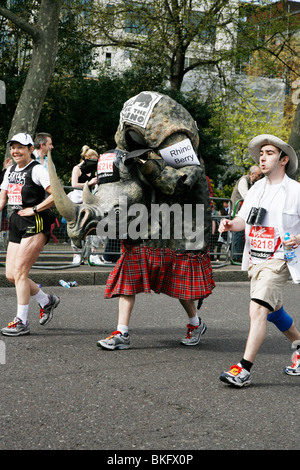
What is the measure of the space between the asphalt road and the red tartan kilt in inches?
20.0

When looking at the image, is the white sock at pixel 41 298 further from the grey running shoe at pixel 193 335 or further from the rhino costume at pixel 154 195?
the grey running shoe at pixel 193 335

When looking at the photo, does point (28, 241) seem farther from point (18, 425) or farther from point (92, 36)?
point (92, 36)

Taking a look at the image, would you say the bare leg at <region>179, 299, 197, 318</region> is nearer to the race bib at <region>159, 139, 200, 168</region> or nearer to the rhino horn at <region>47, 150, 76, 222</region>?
the race bib at <region>159, 139, 200, 168</region>

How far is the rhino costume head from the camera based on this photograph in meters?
4.90

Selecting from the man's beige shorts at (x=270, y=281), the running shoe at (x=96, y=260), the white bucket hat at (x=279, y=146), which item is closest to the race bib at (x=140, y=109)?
the white bucket hat at (x=279, y=146)

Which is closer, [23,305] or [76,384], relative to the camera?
[76,384]

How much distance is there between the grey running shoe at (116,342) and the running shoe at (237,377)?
4.07ft

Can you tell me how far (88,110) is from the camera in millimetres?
25766

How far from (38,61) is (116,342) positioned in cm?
998

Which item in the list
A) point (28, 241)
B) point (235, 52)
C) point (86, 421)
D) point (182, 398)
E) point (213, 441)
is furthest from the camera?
point (235, 52)

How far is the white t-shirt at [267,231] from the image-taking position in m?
4.46

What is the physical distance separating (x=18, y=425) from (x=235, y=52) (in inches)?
840

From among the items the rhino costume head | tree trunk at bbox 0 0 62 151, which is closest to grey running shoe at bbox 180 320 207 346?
the rhino costume head

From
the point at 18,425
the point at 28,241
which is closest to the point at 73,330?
the point at 28,241
